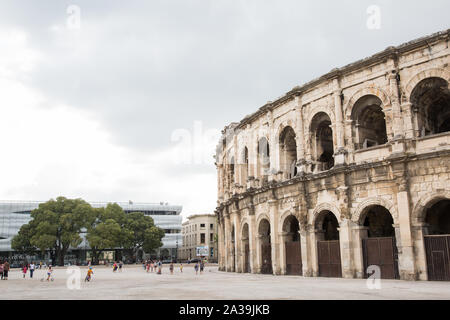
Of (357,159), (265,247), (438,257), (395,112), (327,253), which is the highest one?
(395,112)

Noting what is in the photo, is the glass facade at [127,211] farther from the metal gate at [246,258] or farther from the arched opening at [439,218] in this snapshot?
the arched opening at [439,218]

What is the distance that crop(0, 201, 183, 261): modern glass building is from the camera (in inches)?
2990

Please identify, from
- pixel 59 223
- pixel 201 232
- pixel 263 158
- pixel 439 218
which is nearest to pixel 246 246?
pixel 263 158

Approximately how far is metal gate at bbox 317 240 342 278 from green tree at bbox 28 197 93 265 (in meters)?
40.0

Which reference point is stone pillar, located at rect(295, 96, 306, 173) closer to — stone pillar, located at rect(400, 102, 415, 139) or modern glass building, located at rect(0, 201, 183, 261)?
stone pillar, located at rect(400, 102, 415, 139)

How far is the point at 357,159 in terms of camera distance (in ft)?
67.3

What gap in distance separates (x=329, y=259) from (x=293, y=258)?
283 cm

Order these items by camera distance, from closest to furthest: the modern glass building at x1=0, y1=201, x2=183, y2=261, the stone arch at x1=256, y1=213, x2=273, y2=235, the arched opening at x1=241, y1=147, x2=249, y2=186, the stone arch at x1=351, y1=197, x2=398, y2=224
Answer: the stone arch at x1=351, y1=197, x2=398, y2=224 < the stone arch at x1=256, y1=213, x2=273, y2=235 < the arched opening at x1=241, y1=147, x2=249, y2=186 < the modern glass building at x1=0, y1=201, x2=183, y2=261

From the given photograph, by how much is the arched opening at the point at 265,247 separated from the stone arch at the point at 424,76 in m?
11.9

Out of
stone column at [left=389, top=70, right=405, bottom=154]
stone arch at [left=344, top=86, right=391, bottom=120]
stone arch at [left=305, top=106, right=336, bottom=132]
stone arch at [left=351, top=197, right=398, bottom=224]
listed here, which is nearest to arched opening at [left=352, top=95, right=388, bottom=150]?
stone arch at [left=344, top=86, right=391, bottom=120]

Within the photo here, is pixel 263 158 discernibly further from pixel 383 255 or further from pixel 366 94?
pixel 383 255

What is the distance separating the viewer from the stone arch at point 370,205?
736 inches

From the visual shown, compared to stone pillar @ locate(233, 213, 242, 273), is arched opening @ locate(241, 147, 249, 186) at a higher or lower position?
higher
